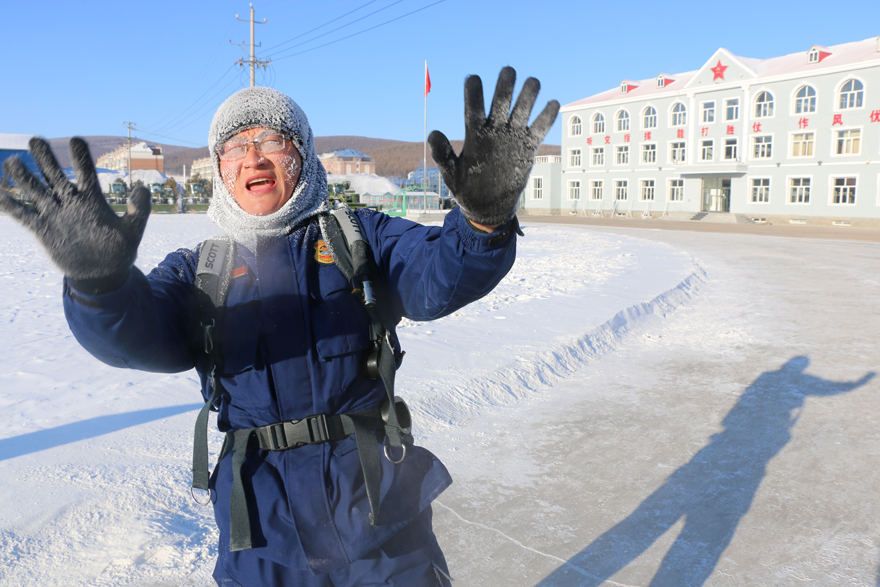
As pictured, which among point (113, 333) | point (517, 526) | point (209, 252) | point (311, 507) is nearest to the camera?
point (113, 333)

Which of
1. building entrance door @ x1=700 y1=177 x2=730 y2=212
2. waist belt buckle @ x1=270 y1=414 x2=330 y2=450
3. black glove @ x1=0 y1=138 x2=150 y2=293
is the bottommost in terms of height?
waist belt buckle @ x1=270 y1=414 x2=330 y2=450

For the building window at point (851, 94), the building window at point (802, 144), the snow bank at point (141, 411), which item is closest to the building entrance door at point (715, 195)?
the building window at point (802, 144)

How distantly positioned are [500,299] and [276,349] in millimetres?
7463

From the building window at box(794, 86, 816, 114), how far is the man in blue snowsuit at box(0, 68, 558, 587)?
135 feet

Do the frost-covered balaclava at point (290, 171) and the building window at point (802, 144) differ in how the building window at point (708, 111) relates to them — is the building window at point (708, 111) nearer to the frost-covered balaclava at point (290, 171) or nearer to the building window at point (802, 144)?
the building window at point (802, 144)

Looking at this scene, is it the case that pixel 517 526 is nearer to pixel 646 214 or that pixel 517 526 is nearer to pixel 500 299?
pixel 500 299

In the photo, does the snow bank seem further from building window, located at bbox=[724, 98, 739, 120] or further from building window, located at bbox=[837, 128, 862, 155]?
building window, located at bbox=[724, 98, 739, 120]

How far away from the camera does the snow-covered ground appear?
276 centimetres

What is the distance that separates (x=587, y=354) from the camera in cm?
631

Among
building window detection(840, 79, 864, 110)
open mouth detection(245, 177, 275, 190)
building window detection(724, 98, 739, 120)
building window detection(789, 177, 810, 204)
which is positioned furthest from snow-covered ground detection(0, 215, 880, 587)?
building window detection(724, 98, 739, 120)

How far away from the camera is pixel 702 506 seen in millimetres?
3273

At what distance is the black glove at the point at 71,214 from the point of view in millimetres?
1312

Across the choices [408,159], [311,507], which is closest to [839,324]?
[311,507]

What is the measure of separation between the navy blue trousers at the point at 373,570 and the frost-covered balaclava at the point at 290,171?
34.1 inches
